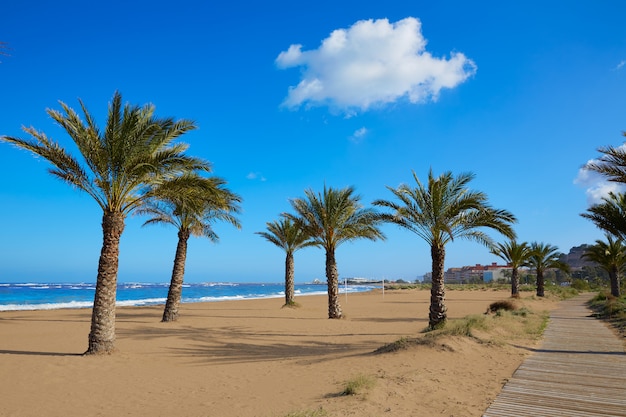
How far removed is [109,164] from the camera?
11516 mm

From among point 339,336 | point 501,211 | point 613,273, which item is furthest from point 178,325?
point 613,273

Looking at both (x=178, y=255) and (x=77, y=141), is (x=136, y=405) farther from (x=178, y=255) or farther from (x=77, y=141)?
(x=178, y=255)

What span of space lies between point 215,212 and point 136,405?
14805 mm

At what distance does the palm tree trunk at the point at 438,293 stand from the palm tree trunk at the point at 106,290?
36.3ft

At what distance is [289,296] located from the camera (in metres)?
30.7

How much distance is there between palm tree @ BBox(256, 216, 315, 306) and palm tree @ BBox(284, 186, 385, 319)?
8045 mm

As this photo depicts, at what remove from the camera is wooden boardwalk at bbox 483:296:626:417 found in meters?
5.68

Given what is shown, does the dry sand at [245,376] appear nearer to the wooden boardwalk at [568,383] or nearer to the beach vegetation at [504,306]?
the wooden boardwalk at [568,383]

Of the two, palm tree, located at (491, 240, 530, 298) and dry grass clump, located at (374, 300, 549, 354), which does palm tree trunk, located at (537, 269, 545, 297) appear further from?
dry grass clump, located at (374, 300, 549, 354)

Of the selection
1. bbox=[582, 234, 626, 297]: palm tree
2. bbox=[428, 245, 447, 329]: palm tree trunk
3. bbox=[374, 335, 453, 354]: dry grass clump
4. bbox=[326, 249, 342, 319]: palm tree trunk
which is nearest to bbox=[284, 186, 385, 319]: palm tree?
bbox=[326, 249, 342, 319]: palm tree trunk

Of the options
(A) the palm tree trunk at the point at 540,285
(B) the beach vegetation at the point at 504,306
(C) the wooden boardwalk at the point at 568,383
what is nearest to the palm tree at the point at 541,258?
(A) the palm tree trunk at the point at 540,285

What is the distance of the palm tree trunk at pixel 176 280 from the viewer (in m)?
20.0

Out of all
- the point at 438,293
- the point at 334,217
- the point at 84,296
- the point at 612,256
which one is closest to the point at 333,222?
the point at 334,217

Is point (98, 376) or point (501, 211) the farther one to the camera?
point (501, 211)
